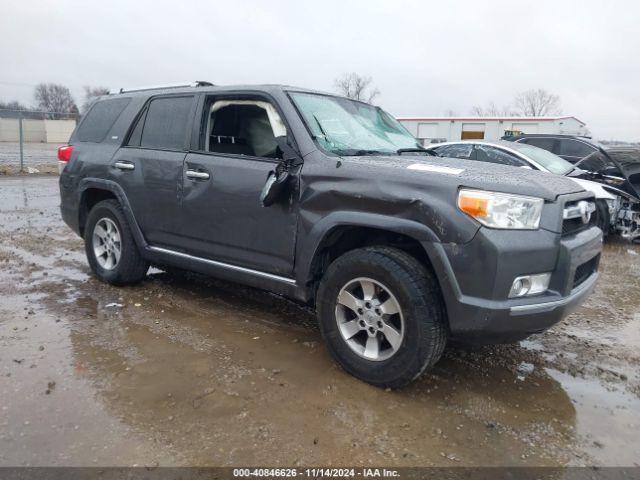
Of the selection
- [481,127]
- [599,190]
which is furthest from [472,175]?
[481,127]

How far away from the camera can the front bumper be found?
8.87ft

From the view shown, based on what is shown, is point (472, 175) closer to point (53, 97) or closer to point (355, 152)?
point (355, 152)

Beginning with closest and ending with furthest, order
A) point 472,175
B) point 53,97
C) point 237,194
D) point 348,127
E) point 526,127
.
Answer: point 472,175 → point 237,194 → point 348,127 → point 526,127 → point 53,97

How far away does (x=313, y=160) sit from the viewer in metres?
3.40

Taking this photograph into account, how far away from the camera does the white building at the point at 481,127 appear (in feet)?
68.6

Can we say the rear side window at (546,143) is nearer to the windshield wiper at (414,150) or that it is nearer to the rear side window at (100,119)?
the windshield wiper at (414,150)

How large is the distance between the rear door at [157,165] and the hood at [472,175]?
64.9 inches

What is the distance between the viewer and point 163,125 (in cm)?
448

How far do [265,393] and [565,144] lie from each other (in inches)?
374

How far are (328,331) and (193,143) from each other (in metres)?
1.99

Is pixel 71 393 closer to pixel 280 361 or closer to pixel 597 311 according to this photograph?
pixel 280 361

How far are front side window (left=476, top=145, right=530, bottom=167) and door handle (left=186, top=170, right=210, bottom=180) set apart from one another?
215 inches

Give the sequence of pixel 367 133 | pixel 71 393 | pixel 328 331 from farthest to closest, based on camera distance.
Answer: pixel 367 133 < pixel 328 331 < pixel 71 393

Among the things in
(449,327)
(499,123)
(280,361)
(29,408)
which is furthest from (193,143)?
(499,123)
